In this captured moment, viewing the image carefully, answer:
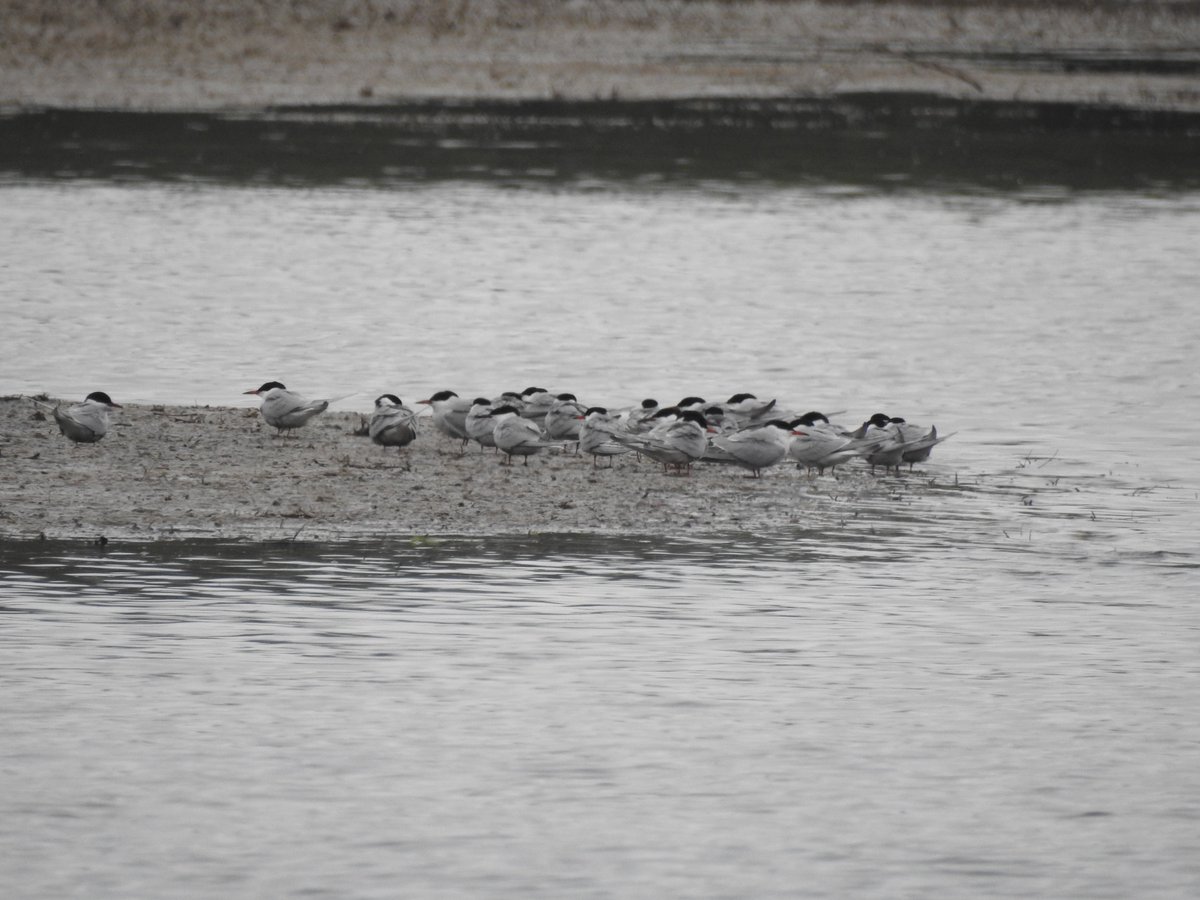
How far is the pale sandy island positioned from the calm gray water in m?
0.43

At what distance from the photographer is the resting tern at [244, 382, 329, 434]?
53.7 ft

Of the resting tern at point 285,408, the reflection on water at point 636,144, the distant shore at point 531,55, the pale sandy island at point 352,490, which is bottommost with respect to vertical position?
the pale sandy island at point 352,490

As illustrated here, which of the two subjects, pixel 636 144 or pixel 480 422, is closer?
pixel 480 422

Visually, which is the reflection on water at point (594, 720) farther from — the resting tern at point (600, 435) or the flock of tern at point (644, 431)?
the resting tern at point (600, 435)

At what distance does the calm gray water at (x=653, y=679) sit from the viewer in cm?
856

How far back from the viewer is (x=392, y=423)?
16172mm

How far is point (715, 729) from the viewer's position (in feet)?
33.2

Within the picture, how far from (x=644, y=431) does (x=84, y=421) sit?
4.26m

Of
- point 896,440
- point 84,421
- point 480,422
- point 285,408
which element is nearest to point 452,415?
point 480,422

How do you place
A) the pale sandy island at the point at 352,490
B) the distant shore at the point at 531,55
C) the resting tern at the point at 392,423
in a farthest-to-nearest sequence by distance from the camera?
the distant shore at the point at 531,55 < the resting tern at the point at 392,423 < the pale sandy island at the point at 352,490

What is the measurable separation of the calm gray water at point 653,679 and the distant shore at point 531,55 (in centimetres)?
3391

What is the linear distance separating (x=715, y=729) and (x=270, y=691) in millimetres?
2275

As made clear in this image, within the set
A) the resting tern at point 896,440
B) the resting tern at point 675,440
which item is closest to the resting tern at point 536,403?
the resting tern at point 675,440

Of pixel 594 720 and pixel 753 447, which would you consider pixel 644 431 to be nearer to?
pixel 753 447
